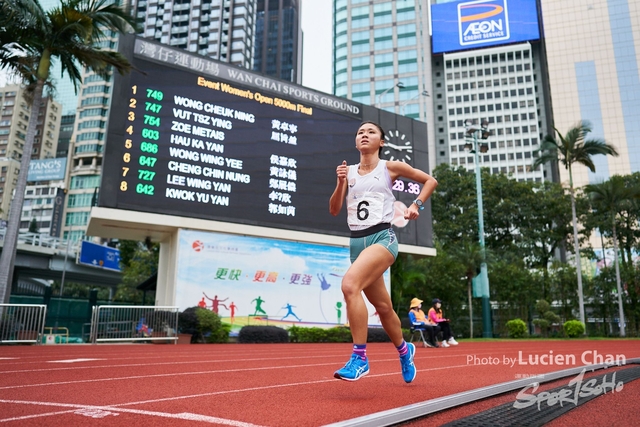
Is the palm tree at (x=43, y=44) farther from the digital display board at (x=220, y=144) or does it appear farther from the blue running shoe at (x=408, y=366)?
the blue running shoe at (x=408, y=366)

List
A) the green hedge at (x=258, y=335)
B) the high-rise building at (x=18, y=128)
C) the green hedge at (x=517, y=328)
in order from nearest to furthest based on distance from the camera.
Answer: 1. the green hedge at (x=258, y=335)
2. the green hedge at (x=517, y=328)
3. the high-rise building at (x=18, y=128)

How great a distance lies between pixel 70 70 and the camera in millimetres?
15500

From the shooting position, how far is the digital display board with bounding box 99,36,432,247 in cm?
1552

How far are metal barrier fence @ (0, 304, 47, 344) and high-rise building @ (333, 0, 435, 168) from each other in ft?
238

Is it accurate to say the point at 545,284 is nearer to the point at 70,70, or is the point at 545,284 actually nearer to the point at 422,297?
the point at 422,297

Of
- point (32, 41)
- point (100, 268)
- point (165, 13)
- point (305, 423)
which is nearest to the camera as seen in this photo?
point (305, 423)

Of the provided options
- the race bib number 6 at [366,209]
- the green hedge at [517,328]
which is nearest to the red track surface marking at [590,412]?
the race bib number 6 at [366,209]

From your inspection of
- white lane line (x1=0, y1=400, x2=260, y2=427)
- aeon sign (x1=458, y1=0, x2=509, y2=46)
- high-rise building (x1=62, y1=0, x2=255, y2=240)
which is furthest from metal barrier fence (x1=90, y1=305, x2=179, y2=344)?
aeon sign (x1=458, y1=0, x2=509, y2=46)

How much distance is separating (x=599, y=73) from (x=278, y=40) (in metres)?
61.6

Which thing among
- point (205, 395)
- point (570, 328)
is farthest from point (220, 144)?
point (570, 328)

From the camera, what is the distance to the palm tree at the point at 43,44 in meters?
14.0

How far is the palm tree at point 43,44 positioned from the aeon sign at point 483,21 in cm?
7555

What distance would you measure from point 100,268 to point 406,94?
182 feet

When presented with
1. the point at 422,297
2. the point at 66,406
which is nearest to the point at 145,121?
the point at 66,406
